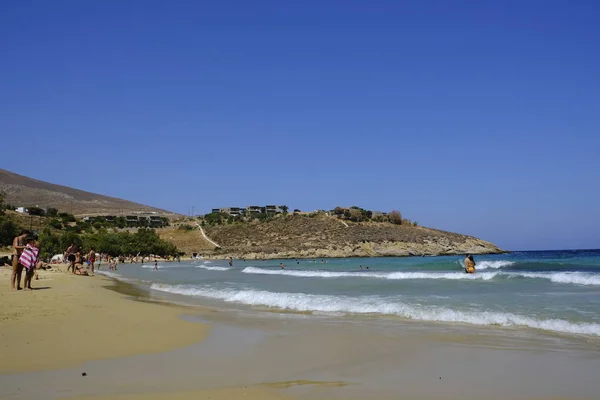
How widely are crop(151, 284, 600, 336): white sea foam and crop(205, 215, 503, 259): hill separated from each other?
64673mm

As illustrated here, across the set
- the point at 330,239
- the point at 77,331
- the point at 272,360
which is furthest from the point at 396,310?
the point at 330,239

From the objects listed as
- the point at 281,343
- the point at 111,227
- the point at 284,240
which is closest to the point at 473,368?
the point at 281,343

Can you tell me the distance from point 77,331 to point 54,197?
562 ft

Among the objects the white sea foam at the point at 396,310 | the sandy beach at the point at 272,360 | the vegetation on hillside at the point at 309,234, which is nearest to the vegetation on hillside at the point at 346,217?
the vegetation on hillside at the point at 309,234

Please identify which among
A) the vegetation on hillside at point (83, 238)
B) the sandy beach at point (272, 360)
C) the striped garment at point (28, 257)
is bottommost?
the sandy beach at point (272, 360)

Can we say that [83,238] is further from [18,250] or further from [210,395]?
[210,395]

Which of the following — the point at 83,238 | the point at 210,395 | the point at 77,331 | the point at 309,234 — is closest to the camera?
the point at 210,395

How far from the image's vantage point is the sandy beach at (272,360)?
552 cm

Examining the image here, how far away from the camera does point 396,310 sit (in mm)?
12992

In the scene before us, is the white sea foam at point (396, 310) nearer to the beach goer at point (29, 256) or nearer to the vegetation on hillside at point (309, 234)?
the beach goer at point (29, 256)

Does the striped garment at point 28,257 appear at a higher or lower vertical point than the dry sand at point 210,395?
higher

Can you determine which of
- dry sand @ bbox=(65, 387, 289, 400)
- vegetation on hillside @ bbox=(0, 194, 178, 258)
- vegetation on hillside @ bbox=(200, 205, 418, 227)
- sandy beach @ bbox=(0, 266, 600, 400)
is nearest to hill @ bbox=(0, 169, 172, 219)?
vegetation on hillside @ bbox=(200, 205, 418, 227)

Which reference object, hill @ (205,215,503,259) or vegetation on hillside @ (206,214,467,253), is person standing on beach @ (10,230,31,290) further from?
vegetation on hillside @ (206,214,467,253)

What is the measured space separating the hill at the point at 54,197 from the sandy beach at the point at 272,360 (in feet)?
443
